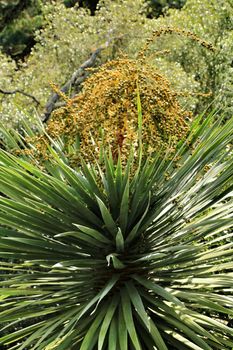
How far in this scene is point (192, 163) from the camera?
4395 mm

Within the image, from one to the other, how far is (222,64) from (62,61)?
396cm

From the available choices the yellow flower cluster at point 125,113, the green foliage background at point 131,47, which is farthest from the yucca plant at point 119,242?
the green foliage background at point 131,47

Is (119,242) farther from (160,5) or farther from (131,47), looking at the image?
(160,5)

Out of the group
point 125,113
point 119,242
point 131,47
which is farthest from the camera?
point 131,47

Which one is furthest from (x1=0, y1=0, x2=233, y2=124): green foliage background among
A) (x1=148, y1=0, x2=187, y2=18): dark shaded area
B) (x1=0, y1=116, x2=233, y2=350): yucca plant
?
(x1=148, y1=0, x2=187, y2=18): dark shaded area

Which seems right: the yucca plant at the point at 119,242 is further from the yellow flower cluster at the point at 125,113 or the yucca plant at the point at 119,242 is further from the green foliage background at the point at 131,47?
the green foliage background at the point at 131,47

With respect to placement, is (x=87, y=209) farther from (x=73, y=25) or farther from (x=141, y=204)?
(x=73, y=25)

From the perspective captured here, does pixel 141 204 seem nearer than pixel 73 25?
Yes

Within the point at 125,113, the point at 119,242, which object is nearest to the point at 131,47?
the point at 125,113

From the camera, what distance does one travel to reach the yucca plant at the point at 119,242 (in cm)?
412

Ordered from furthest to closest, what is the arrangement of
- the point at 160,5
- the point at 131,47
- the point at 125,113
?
the point at 160,5 → the point at 131,47 → the point at 125,113

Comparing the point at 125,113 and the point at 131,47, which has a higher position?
the point at 131,47

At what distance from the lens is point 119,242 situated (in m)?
4.00

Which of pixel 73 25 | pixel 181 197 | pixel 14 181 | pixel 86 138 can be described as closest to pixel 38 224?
pixel 14 181
